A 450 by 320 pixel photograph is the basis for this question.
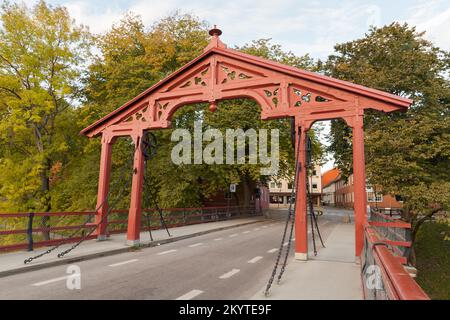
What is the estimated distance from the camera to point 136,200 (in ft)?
36.8

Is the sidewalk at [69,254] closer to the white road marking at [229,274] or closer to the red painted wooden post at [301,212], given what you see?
the white road marking at [229,274]

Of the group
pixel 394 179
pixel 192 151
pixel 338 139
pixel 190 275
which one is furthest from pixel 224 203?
pixel 190 275

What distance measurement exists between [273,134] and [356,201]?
13.9 meters

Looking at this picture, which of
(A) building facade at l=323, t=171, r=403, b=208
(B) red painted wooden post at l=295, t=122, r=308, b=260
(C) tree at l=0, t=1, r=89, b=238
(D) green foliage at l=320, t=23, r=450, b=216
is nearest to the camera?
(B) red painted wooden post at l=295, t=122, r=308, b=260

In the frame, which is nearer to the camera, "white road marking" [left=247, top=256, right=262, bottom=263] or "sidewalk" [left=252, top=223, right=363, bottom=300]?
"sidewalk" [left=252, top=223, right=363, bottom=300]

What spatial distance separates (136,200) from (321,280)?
7.27 metres

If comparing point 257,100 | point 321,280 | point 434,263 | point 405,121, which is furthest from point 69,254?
point 434,263

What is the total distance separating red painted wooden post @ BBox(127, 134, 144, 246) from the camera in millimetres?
10969

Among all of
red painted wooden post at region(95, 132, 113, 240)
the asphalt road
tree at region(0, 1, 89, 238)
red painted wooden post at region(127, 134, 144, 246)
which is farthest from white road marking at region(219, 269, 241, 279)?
tree at region(0, 1, 89, 238)

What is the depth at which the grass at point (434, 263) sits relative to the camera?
16.5m

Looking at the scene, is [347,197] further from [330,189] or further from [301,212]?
[301,212]

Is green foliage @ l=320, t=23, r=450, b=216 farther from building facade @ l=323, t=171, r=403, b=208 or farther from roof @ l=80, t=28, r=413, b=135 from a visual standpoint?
building facade @ l=323, t=171, r=403, b=208

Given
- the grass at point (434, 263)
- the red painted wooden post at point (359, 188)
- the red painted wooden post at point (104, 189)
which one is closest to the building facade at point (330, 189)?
the grass at point (434, 263)
